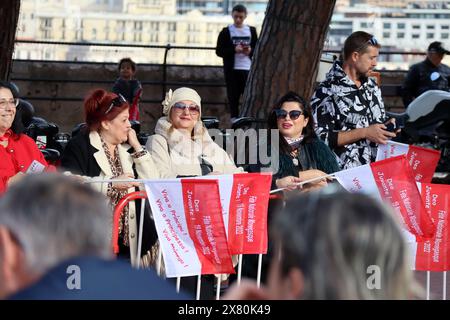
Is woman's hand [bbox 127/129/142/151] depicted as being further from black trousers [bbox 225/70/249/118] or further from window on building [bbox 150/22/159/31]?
window on building [bbox 150/22/159/31]

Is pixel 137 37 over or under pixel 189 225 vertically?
over

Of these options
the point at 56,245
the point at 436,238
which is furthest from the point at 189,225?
the point at 56,245

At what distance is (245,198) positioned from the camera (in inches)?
284

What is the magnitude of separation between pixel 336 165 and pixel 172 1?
4708 inches

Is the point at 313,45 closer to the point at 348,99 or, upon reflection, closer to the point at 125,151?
the point at 348,99

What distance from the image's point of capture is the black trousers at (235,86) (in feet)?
53.4

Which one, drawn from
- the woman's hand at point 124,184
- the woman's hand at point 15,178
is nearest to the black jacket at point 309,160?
the woman's hand at point 124,184

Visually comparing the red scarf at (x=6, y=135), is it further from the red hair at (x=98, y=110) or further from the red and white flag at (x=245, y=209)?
the red and white flag at (x=245, y=209)

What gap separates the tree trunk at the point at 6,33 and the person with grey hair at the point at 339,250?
30.9 ft

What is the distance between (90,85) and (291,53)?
23.4ft

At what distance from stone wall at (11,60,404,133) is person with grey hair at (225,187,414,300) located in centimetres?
1502

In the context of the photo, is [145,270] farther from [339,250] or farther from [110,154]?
[110,154]

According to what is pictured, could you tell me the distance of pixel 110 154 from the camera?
7.72 m
